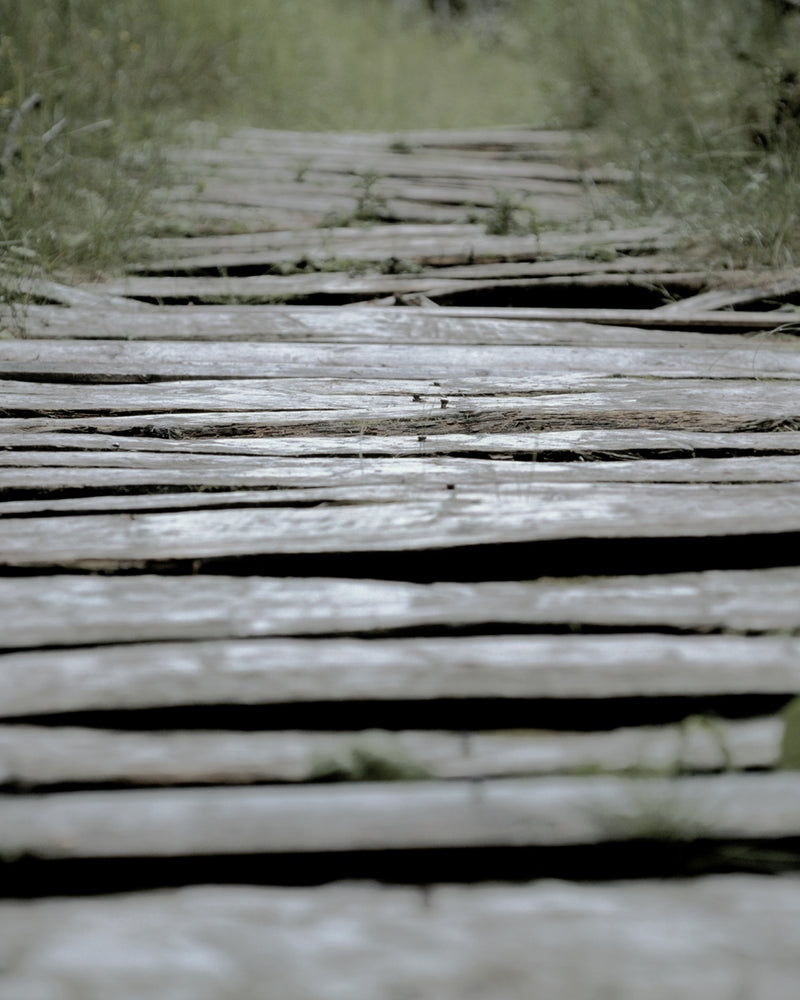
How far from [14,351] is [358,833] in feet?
5.88

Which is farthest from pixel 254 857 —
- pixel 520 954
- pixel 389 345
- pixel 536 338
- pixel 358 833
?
pixel 536 338

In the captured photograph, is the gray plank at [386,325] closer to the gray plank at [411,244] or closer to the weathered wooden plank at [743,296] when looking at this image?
the weathered wooden plank at [743,296]

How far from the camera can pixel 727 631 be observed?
3.61 feet

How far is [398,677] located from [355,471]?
59 cm

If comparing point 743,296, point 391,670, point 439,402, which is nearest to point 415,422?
point 439,402

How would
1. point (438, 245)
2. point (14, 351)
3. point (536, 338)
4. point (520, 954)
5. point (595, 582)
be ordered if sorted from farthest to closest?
point (438, 245), point (536, 338), point (14, 351), point (595, 582), point (520, 954)

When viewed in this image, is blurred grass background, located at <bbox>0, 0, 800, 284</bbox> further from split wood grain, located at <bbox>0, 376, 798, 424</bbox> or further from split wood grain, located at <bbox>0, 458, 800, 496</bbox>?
split wood grain, located at <bbox>0, 458, 800, 496</bbox>

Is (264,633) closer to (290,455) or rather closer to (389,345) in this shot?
(290,455)

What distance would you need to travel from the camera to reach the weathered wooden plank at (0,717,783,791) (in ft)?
2.97

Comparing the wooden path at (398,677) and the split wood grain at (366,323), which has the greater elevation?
the split wood grain at (366,323)

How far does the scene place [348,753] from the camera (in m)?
0.93

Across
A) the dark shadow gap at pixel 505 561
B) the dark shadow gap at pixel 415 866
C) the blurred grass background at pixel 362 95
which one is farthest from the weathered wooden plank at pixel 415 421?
the blurred grass background at pixel 362 95

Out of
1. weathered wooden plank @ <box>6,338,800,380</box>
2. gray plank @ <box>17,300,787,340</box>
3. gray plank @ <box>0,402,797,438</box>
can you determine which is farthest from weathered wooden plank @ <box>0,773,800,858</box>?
gray plank @ <box>17,300,787,340</box>

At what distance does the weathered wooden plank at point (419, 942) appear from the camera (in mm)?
708
